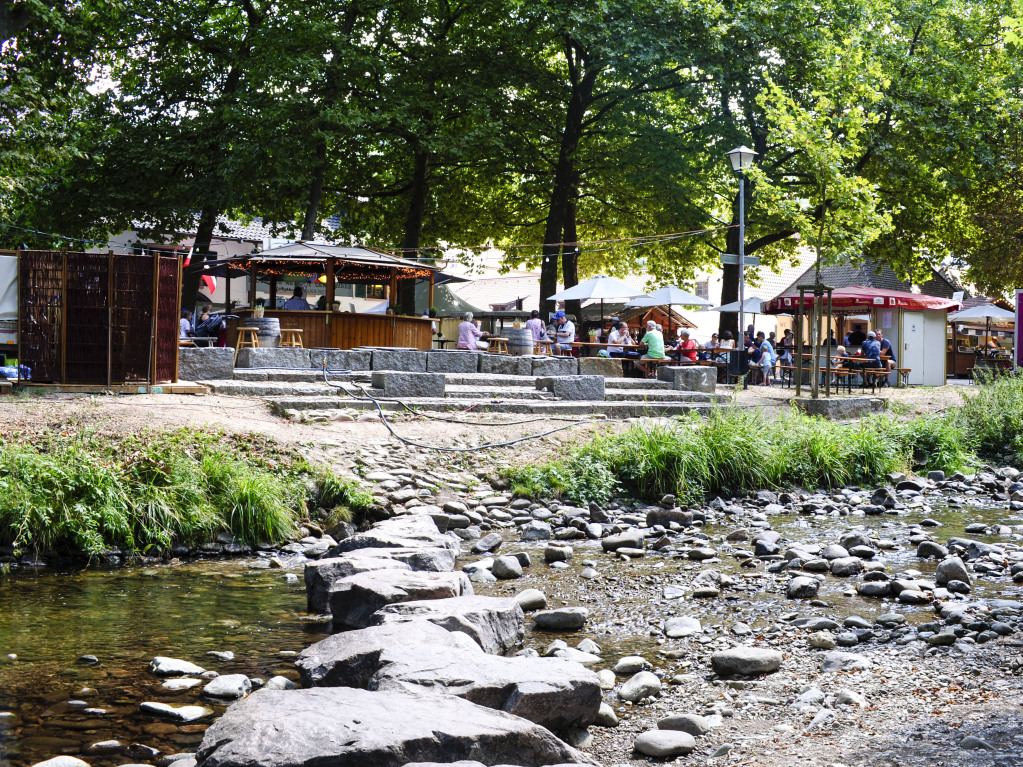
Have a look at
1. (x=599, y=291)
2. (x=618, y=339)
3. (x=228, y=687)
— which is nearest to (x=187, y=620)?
(x=228, y=687)

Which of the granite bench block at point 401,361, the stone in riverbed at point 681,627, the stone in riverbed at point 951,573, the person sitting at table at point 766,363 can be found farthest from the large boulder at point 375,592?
the person sitting at table at point 766,363

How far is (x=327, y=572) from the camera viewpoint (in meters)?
6.36

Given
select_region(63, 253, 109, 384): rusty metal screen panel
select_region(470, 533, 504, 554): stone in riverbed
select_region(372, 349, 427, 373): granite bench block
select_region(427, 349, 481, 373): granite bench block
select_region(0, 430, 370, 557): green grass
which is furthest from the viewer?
select_region(427, 349, 481, 373): granite bench block

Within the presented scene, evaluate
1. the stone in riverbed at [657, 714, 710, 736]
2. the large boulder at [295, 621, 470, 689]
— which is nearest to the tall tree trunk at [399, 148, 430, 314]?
the large boulder at [295, 621, 470, 689]

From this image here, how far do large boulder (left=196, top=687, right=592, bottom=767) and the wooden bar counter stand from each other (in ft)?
51.6

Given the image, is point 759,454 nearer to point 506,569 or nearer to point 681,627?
point 506,569

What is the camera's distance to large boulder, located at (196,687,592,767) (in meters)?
3.12

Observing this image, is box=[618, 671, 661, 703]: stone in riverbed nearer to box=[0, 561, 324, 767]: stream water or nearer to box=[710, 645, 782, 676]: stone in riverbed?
box=[710, 645, 782, 676]: stone in riverbed

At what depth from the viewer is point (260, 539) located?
329 inches

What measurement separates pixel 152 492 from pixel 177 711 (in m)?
4.12

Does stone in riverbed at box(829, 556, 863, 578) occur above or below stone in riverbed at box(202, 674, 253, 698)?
above

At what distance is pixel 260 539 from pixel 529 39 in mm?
17395

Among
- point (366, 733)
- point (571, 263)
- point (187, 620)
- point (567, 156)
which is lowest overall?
point (187, 620)

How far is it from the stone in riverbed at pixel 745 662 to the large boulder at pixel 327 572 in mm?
2422
